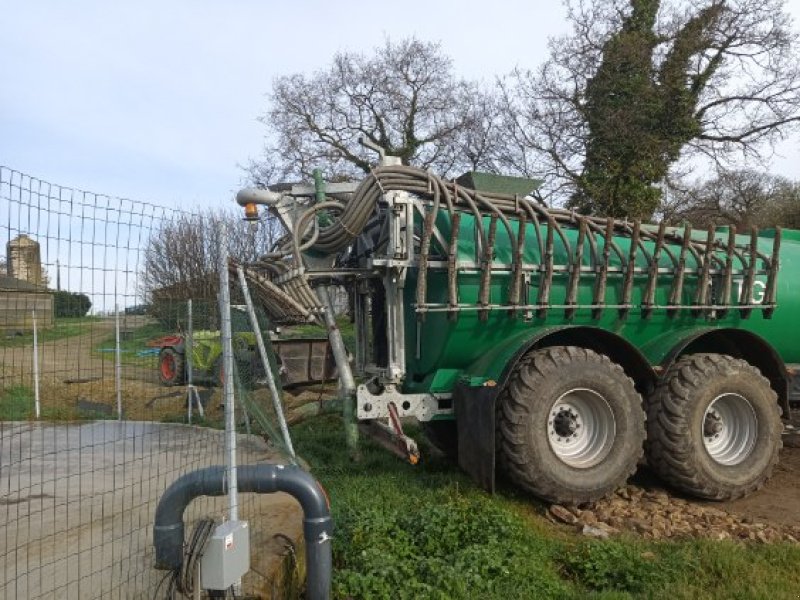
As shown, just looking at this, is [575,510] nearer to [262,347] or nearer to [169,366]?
[262,347]

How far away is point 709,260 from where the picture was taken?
232 inches

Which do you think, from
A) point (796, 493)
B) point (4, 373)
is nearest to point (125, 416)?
point (4, 373)

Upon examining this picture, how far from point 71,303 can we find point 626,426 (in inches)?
154

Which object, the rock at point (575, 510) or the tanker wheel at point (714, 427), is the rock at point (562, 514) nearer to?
the rock at point (575, 510)

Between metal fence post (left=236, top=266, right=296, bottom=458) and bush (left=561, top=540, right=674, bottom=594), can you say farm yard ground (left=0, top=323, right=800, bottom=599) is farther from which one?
metal fence post (left=236, top=266, right=296, bottom=458)

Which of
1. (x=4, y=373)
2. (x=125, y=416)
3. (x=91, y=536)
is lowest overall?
(x=125, y=416)

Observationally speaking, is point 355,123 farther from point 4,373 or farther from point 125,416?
point 4,373

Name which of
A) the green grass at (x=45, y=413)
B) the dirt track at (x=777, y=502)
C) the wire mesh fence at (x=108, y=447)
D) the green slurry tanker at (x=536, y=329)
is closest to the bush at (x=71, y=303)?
the wire mesh fence at (x=108, y=447)

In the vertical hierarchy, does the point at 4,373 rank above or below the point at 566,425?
above

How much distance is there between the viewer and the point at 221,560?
2.76 meters

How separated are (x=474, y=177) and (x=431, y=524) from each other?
2999 mm

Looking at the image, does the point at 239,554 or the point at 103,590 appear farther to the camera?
the point at 103,590

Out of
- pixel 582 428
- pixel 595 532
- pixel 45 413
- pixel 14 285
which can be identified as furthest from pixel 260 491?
pixel 45 413

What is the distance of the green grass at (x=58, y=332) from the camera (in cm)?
326
